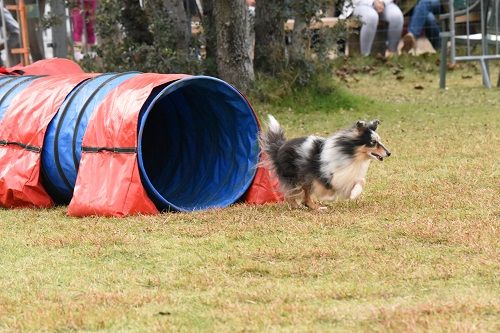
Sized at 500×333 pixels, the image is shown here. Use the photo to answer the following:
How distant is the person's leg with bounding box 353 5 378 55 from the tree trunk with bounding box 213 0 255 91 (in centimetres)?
657

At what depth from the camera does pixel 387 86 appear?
52.5ft

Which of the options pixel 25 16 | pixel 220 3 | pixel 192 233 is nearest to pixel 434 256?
pixel 192 233

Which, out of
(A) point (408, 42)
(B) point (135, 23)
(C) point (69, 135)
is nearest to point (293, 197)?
(C) point (69, 135)

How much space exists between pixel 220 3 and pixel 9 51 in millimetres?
4456

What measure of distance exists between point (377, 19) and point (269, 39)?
242 inches

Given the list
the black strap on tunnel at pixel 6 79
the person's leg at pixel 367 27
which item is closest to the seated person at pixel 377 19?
the person's leg at pixel 367 27

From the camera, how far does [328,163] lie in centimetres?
705

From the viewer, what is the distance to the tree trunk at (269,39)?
1242cm

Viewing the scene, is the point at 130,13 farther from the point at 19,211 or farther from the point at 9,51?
the point at 19,211

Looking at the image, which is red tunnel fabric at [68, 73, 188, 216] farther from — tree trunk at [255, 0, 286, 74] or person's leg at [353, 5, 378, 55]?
person's leg at [353, 5, 378, 55]

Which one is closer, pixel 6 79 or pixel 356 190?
pixel 356 190

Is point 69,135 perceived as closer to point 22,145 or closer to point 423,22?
point 22,145

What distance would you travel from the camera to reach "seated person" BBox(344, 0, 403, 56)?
1812 cm

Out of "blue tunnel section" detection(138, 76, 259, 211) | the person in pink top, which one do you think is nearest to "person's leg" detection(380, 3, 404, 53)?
the person in pink top
